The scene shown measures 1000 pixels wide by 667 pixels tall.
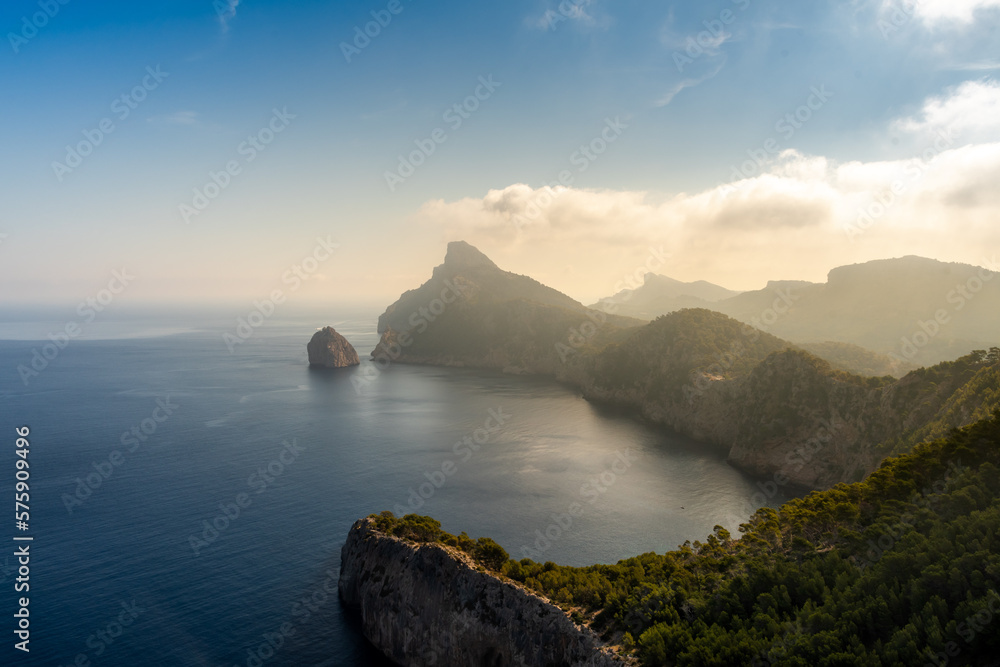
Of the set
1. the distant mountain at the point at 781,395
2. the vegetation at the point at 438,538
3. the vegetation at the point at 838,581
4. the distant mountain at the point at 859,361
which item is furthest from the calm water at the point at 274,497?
the distant mountain at the point at 859,361

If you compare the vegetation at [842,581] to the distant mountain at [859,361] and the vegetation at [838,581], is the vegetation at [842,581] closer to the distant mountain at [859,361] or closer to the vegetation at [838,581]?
the vegetation at [838,581]

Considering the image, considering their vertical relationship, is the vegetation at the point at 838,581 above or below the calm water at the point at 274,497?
above

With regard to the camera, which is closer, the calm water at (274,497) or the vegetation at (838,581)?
the vegetation at (838,581)

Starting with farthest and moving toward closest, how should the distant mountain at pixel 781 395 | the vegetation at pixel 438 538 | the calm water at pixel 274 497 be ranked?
the distant mountain at pixel 781 395, the calm water at pixel 274 497, the vegetation at pixel 438 538

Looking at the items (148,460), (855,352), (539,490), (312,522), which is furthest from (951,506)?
(855,352)

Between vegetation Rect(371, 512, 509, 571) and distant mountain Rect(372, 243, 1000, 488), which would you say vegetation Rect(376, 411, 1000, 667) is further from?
distant mountain Rect(372, 243, 1000, 488)

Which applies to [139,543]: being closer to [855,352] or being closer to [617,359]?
[617,359]
